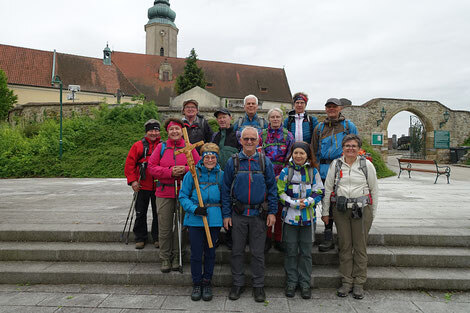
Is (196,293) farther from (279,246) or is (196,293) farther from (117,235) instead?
(117,235)

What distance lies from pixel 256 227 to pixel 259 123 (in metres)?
1.39

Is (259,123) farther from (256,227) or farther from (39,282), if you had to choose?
(39,282)

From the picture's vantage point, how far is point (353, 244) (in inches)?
131

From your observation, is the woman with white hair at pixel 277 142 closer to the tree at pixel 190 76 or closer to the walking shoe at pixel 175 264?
the walking shoe at pixel 175 264

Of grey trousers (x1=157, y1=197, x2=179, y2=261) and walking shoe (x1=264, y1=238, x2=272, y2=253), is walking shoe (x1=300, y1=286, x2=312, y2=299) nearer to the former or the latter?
walking shoe (x1=264, y1=238, x2=272, y2=253)

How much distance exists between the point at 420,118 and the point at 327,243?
23855mm

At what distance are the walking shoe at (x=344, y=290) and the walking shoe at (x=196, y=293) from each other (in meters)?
1.56

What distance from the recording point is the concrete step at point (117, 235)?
410 cm

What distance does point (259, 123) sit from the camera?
3871mm

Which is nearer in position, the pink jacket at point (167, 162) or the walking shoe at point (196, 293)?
the walking shoe at point (196, 293)

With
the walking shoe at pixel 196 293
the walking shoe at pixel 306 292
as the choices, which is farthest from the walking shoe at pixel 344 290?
the walking shoe at pixel 196 293

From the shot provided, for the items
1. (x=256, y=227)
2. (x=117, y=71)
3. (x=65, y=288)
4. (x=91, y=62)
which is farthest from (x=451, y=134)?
(x=91, y=62)

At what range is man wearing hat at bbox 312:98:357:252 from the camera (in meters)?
3.71

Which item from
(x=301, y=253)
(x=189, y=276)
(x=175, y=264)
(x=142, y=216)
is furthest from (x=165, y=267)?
(x=301, y=253)
